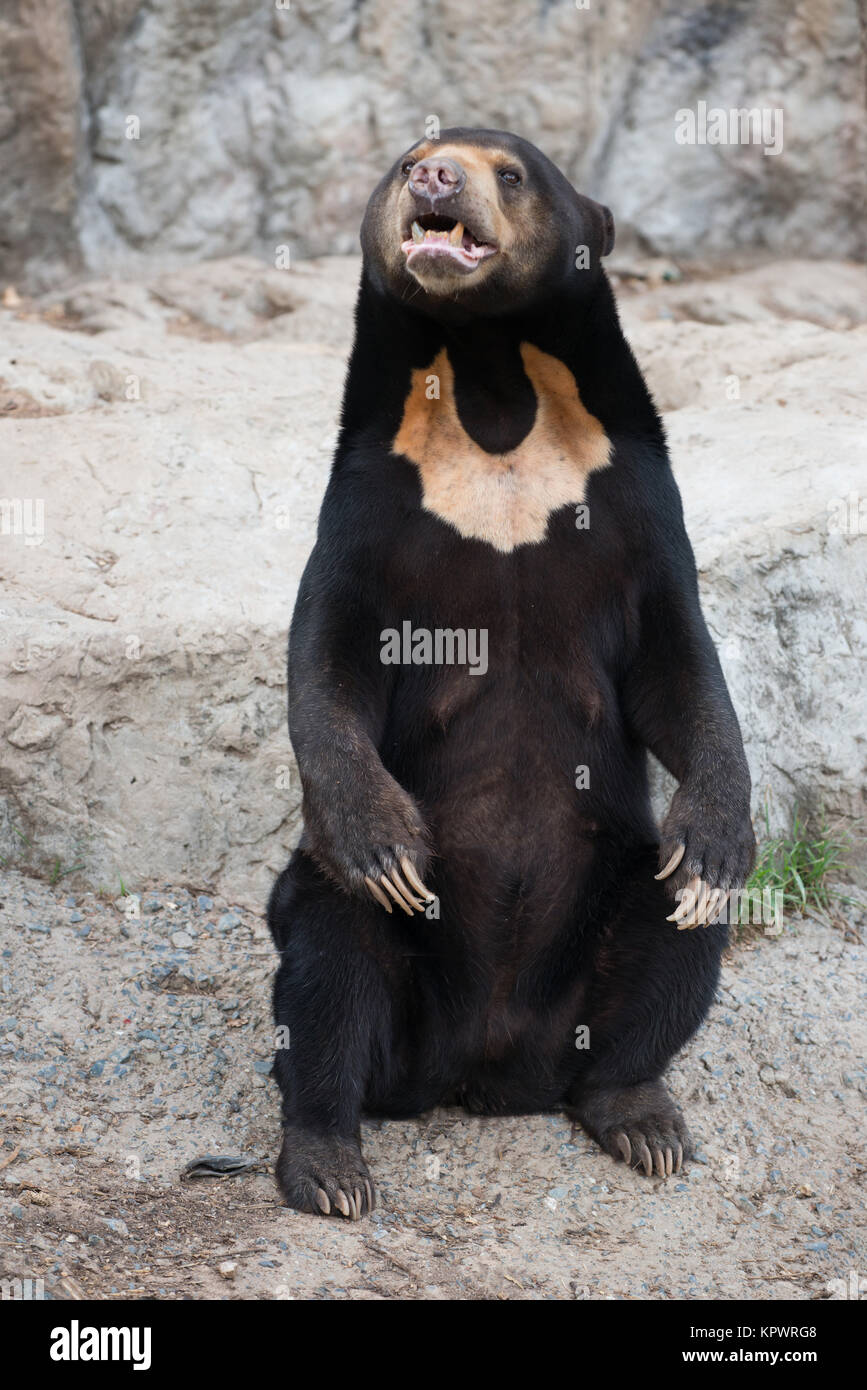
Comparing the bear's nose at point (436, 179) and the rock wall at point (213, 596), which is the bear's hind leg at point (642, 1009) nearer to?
the rock wall at point (213, 596)

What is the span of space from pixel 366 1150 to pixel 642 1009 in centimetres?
80

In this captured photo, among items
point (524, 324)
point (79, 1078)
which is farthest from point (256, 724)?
point (524, 324)

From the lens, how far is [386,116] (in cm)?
959

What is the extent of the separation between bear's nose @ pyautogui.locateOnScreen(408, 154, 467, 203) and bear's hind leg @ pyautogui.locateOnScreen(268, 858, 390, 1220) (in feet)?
5.58

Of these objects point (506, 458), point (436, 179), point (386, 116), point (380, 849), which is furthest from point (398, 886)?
point (386, 116)

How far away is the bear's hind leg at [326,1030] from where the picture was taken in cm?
395

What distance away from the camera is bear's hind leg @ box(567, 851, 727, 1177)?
4.25 meters

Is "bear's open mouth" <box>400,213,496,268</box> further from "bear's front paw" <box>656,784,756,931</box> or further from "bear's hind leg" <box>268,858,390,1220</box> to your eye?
"bear's hind leg" <box>268,858,390,1220</box>

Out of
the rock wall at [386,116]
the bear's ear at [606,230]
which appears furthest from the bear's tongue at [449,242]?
the rock wall at [386,116]

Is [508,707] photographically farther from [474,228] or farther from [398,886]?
[474,228]

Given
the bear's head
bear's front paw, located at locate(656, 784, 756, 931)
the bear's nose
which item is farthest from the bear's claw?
the bear's nose

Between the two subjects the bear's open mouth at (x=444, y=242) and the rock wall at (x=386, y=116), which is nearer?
the bear's open mouth at (x=444, y=242)

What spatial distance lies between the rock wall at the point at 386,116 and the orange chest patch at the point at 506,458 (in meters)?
5.57

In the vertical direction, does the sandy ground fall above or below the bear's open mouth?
below
